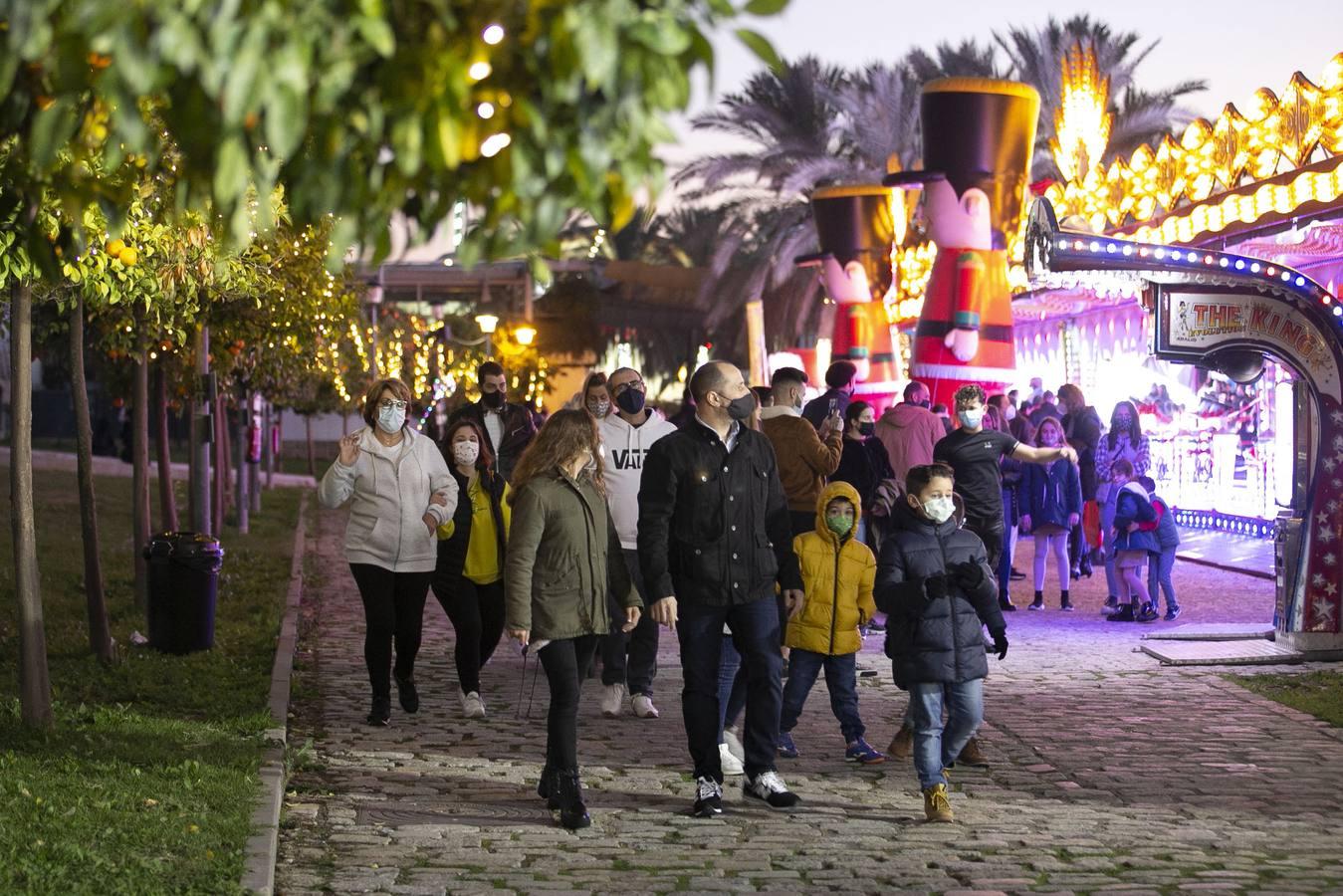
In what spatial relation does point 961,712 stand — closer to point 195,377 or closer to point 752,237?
point 195,377

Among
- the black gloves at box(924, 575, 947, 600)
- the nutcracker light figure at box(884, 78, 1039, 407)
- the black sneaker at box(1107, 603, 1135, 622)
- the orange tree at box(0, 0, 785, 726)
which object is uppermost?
the nutcracker light figure at box(884, 78, 1039, 407)

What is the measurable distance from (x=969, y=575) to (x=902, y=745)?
1.54 meters

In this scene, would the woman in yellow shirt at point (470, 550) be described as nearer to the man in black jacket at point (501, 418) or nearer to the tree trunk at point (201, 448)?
the man in black jacket at point (501, 418)

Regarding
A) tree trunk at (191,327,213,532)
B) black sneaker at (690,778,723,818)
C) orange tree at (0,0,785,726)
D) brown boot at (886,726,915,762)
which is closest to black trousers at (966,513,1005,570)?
brown boot at (886,726,915,762)

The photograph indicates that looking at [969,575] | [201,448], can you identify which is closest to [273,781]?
[969,575]

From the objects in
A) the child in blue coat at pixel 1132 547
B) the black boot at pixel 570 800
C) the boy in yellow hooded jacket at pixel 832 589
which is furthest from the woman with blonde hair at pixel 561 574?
the child in blue coat at pixel 1132 547

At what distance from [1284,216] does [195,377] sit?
10.2 metres

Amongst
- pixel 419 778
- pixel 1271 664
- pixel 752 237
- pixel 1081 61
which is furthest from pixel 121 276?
pixel 752 237

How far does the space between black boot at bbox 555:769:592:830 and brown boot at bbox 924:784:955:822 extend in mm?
1354

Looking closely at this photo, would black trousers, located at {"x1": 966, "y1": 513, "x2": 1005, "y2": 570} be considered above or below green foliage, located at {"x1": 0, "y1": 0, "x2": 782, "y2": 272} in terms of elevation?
below

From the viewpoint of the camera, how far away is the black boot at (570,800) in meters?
7.20

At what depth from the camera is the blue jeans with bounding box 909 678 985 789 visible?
729 cm

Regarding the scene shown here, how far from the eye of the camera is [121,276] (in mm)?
9148

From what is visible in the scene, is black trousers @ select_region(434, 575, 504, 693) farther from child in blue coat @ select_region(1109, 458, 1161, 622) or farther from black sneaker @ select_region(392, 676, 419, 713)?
child in blue coat @ select_region(1109, 458, 1161, 622)
